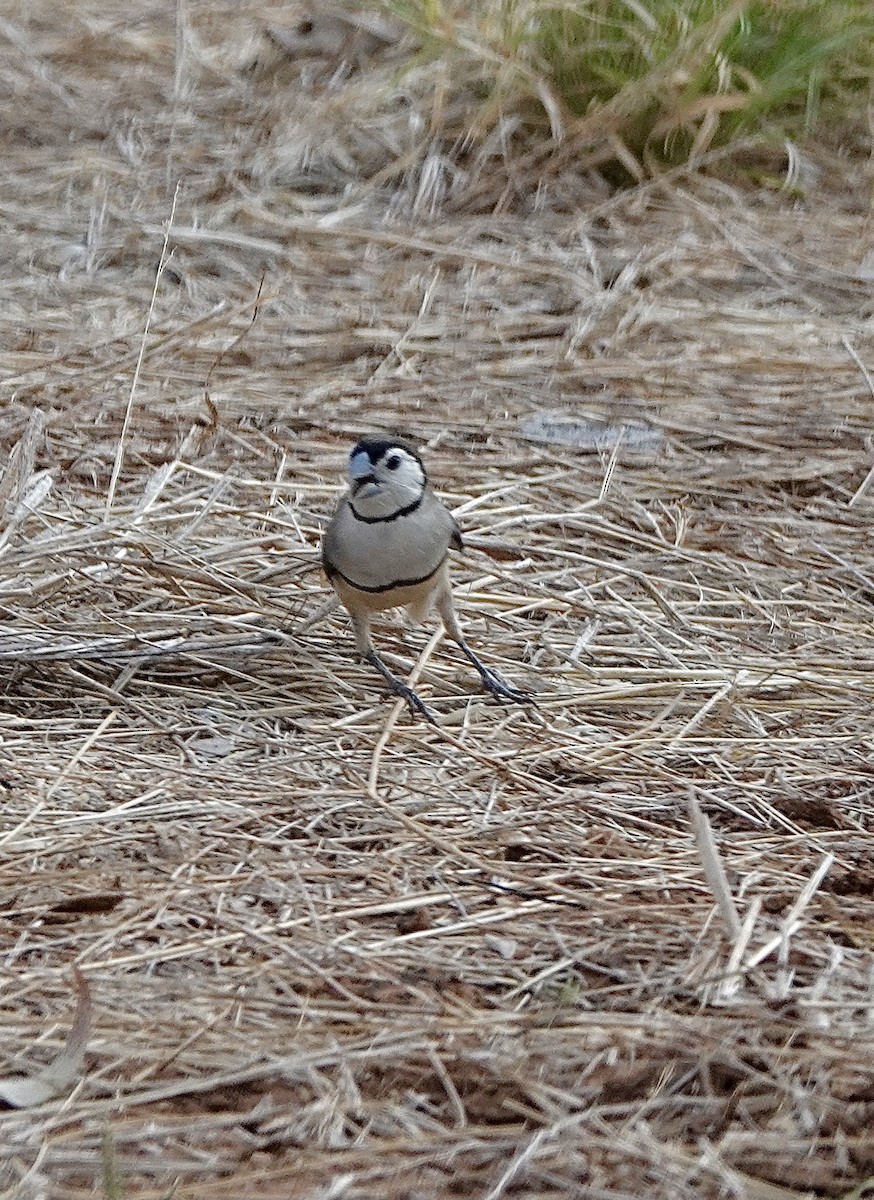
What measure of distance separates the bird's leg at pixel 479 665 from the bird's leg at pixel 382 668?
0.52ft

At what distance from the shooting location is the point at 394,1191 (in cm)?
204

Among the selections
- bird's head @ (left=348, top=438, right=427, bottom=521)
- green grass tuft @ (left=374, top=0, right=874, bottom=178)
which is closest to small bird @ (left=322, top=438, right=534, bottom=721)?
bird's head @ (left=348, top=438, right=427, bottom=521)

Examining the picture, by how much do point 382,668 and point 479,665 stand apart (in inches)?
8.4

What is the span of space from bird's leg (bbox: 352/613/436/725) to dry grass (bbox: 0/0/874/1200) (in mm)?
56

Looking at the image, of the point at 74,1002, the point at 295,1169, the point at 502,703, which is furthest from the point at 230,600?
the point at 295,1169

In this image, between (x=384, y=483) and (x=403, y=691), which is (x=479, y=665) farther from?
(x=384, y=483)

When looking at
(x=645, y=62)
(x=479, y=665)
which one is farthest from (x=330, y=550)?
(x=645, y=62)

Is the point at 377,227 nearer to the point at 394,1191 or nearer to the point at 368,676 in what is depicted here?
the point at 368,676

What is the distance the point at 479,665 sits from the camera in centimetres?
367

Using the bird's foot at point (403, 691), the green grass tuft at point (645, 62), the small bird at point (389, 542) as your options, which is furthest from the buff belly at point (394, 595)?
the green grass tuft at point (645, 62)

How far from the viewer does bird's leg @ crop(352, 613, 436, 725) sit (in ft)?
11.6

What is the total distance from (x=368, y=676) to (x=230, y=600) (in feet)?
1.26

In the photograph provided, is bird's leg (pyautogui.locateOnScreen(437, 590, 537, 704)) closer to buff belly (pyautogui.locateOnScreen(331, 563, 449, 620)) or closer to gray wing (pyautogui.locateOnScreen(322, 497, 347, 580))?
buff belly (pyautogui.locateOnScreen(331, 563, 449, 620))

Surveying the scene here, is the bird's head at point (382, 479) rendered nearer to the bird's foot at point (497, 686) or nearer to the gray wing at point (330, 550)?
the gray wing at point (330, 550)
